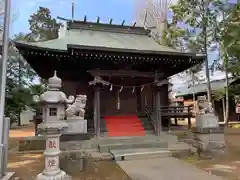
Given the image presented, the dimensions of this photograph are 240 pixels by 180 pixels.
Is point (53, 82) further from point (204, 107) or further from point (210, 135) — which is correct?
point (210, 135)

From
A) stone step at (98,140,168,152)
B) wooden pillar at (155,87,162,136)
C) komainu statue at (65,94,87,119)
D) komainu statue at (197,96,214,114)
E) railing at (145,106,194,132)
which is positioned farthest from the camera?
railing at (145,106,194,132)

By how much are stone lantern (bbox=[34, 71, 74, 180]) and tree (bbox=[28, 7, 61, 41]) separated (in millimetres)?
24200

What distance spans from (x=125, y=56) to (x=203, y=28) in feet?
33.6

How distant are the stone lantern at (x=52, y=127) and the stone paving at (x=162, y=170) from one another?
5.97 ft

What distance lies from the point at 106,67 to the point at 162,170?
505cm

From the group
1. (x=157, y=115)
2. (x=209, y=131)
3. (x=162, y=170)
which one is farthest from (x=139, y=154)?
(x=209, y=131)

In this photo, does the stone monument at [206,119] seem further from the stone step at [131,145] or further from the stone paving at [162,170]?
the stone paving at [162,170]

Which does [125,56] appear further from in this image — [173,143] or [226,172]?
[226,172]

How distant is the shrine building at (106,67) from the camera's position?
793 cm

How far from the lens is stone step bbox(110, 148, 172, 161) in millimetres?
6500

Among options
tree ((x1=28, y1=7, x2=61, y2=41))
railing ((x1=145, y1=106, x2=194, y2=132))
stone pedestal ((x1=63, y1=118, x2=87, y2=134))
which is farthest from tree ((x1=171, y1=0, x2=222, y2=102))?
tree ((x1=28, y1=7, x2=61, y2=41))

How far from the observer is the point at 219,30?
15164 mm

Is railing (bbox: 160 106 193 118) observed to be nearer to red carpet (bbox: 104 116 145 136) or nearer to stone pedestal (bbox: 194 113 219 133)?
red carpet (bbox: 104 116 145 136)

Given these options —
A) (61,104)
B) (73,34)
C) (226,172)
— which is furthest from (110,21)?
(226,172)
